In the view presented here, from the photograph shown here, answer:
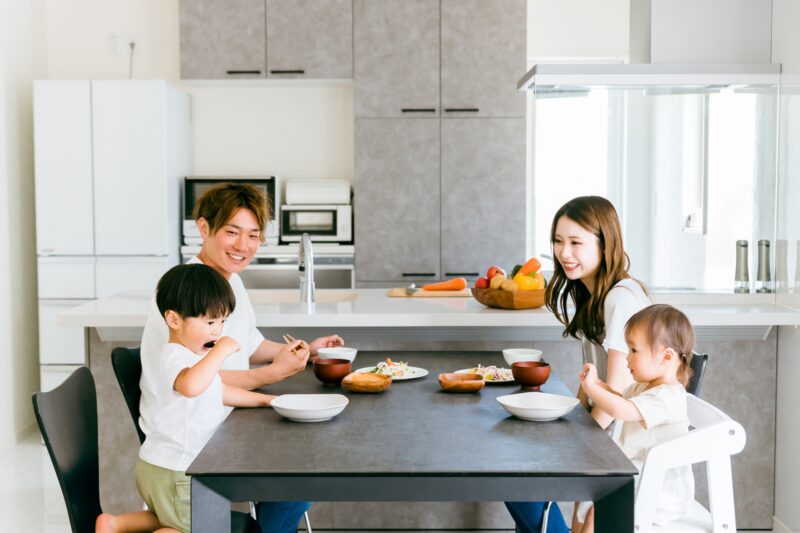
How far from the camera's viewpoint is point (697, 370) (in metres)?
2.34

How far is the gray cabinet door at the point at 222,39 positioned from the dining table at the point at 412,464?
11.6 ft

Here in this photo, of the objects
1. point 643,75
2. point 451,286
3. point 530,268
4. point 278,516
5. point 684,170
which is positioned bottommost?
point 278,516

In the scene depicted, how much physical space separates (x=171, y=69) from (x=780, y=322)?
391 cm

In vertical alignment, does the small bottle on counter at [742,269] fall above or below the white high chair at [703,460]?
above

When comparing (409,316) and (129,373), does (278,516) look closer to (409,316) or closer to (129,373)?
(129,373)

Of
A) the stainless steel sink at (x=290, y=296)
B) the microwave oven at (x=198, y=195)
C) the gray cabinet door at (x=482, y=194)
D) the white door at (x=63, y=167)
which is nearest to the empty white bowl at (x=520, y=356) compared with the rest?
the stainless steel sink at (x=290, y=296)

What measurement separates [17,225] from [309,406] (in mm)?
3660

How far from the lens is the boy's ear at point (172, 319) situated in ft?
6.66

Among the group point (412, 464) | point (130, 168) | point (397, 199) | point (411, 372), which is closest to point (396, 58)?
point (397, 199)

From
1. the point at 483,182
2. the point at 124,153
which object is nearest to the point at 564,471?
the point at 483,182

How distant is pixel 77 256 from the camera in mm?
5012

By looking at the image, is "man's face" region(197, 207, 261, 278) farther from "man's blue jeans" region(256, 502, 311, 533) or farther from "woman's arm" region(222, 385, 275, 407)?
"man's blue jeans" region(256, 502, 311, 533)

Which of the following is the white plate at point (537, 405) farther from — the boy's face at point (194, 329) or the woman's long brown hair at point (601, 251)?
the boy's face at point (194, 329)

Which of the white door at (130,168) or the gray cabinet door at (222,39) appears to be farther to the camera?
the gray cabinet door at (222,39)
